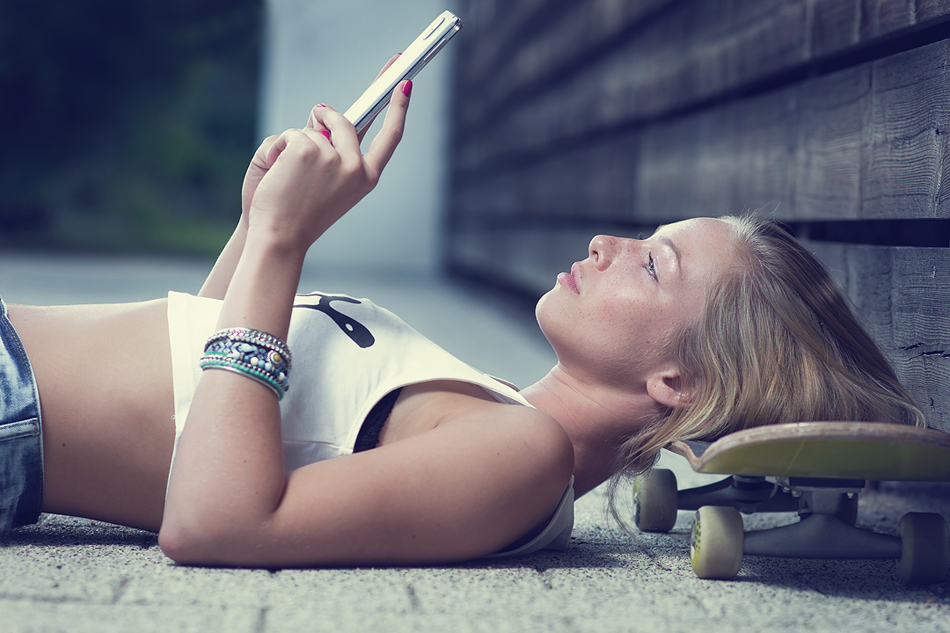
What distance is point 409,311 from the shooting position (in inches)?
212

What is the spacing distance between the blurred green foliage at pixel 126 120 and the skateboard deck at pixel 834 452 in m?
10.4

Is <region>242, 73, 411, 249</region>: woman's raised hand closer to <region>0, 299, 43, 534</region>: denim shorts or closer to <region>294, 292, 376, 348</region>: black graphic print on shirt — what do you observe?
<region>294, 292, 376, 348</region>: black graphic print on shirt

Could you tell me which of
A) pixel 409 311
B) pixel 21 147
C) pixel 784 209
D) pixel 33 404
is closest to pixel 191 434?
pixel 33 404

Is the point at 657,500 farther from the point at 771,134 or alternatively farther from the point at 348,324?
the point at 771,134

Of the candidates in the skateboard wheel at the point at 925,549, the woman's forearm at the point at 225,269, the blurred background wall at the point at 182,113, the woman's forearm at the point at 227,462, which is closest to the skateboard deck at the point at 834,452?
the skateboard wheel at the point at 925,549

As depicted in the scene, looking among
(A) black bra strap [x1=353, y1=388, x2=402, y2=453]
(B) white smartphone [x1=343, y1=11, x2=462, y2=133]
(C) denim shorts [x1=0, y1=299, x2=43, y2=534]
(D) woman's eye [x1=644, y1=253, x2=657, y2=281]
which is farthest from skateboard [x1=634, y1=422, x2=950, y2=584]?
(C) denim shorts [x1=0, y1=299, x2=43, y2=534]

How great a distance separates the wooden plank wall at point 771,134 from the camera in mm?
1456

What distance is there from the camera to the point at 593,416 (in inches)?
53.7

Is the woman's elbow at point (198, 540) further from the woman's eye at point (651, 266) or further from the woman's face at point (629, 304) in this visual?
the woman's eye at point (651, 266)

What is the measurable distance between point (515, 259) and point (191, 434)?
438 centimetres

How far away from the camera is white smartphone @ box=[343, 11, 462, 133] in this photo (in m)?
1.32

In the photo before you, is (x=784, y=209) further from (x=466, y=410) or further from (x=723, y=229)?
(x=466, y=410)

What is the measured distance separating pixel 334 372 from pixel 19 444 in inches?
17.3

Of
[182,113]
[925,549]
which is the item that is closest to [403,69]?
[925,549]
